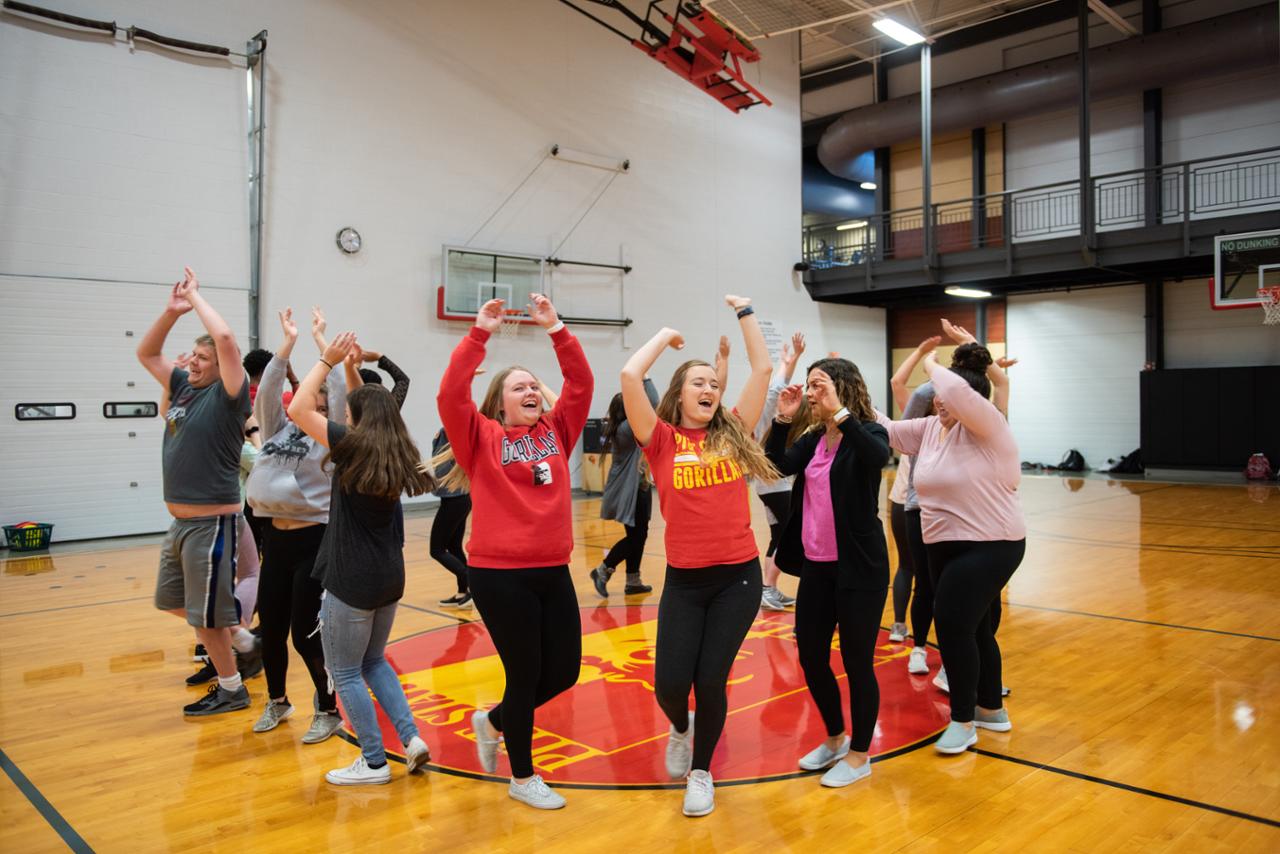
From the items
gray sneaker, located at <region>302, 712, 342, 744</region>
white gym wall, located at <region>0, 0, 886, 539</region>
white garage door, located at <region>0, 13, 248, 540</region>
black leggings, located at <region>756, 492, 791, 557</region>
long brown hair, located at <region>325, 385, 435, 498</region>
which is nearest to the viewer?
long brown hair, located at <region>325, 385, 435, 498</region>

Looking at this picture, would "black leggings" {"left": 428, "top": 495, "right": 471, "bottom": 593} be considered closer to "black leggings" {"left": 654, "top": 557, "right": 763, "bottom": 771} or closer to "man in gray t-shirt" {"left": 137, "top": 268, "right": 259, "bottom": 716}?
"man in gray t-shirt" {"left": 137, "top": 268, "right": 259, "bottom": 716}

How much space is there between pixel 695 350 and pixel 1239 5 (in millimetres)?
11298

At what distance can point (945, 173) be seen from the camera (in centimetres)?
1959

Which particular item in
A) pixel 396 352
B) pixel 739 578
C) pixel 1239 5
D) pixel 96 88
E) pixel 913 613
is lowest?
pixel 913 613

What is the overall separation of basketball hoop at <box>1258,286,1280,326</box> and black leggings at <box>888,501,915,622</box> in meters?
10.7

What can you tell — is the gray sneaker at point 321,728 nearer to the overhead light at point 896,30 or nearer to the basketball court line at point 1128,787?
the basketball court line at point 1128,787

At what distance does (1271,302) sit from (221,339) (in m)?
14.2

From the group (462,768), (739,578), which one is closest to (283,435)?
(462,768)

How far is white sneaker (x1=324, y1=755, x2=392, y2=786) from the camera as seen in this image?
348 cm

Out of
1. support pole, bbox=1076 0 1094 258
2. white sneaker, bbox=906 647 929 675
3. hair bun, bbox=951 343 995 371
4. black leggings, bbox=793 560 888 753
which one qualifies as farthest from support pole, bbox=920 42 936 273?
black leggings, bbox=793 560 888 753

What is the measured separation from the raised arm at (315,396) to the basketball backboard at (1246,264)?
1389cm

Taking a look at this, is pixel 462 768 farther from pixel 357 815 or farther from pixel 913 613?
pixel 913 613

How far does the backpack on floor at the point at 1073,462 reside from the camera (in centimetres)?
1806

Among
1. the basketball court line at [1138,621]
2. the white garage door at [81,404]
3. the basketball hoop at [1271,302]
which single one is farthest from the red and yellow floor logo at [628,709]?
the basketball hoop at [1271,302]
